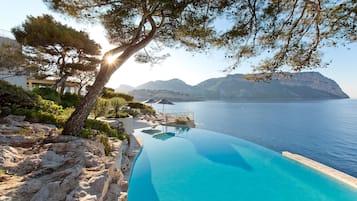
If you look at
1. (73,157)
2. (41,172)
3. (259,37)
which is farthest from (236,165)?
(41,172)

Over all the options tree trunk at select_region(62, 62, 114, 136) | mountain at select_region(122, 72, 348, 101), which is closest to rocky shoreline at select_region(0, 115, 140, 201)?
tree trunk at select_region(62, 62, 114, 136)

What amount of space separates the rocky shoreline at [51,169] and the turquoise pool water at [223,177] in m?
1.69

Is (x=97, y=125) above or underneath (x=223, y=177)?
above

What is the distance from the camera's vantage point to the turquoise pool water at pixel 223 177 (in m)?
4.45

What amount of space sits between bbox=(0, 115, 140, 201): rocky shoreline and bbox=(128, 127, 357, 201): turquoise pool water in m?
1.69

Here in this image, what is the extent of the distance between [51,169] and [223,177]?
450 centimetres

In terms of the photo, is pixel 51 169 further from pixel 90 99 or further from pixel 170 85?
pixel 170 85

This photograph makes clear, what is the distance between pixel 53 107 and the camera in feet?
21.6

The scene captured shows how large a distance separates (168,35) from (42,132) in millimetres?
4563

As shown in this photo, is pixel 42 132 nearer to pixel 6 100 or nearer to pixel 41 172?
pixel 41 172

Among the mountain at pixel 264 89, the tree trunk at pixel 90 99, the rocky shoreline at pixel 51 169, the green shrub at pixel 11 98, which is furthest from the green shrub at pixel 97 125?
the mountain at pixel 264 89

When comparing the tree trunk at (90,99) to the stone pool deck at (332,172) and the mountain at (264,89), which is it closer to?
the stone pool deck at (332,172)

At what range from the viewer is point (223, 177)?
216 inches

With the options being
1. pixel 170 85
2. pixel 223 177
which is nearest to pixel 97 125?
pixel 223 177
